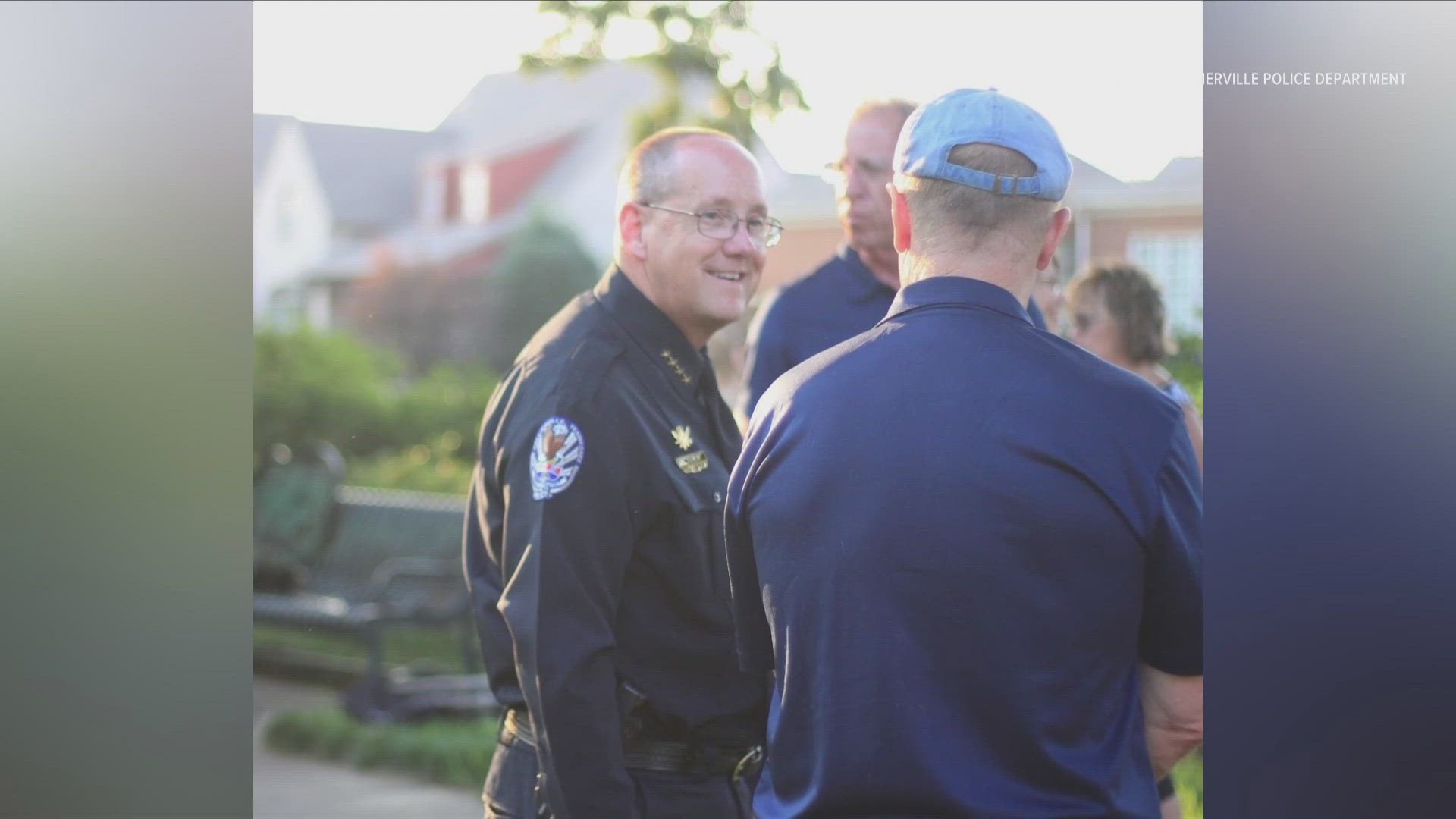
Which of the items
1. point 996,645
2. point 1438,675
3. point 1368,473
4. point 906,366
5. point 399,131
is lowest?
point 1438,675

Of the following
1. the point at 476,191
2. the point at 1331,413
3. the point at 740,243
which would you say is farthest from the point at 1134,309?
the point at 476,191

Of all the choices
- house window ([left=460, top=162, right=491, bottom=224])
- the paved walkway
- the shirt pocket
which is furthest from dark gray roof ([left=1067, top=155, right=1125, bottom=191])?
house window ([left=460, top=162, right=491, bottom=224])

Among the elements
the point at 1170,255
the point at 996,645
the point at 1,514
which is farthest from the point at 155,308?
the point at 1170,255

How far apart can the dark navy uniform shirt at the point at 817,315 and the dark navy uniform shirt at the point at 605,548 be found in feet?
2.94

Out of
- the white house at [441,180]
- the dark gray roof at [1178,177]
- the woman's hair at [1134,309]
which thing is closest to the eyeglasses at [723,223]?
the woman's hair at [1134,309]

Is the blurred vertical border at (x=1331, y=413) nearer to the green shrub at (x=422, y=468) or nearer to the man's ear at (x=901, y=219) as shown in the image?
the man's ear at (x=901, y=219)

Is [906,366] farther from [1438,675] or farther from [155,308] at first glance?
[155,308]

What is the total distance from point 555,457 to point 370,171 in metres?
46.9

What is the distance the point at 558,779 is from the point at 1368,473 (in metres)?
1.65

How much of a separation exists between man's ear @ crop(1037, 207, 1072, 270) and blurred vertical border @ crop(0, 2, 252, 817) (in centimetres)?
165

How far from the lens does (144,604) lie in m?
3.02

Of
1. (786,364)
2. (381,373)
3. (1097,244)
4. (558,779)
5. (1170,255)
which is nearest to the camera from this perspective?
(558,779)

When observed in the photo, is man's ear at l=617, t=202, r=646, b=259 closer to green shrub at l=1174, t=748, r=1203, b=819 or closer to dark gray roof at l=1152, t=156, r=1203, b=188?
green shrub at l=1174, t=748, r=1203, b=819

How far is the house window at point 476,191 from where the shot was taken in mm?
43750
